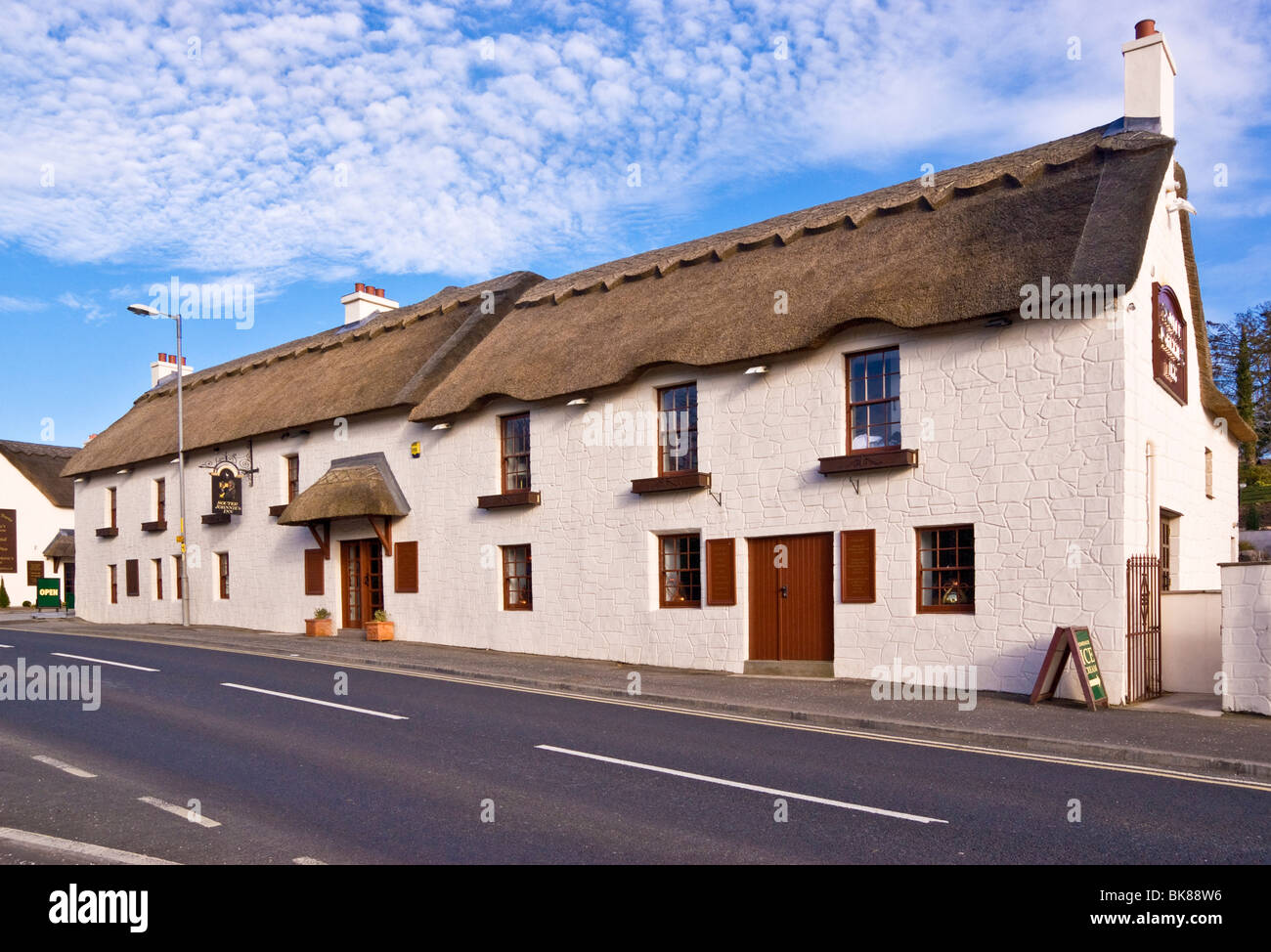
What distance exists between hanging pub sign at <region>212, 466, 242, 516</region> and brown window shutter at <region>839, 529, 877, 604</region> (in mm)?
17243

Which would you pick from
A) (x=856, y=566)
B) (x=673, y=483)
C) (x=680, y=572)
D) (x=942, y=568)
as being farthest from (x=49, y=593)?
(x=942, y=568)

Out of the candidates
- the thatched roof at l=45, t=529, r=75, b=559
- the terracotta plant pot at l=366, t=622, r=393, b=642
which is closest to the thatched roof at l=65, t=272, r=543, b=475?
the terracotta plant pot at l=366, t=622, r=393, b=642

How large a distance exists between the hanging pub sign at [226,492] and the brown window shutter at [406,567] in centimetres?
603

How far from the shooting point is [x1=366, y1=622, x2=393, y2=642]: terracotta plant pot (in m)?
22.2

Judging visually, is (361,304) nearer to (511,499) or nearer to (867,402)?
(511,499)

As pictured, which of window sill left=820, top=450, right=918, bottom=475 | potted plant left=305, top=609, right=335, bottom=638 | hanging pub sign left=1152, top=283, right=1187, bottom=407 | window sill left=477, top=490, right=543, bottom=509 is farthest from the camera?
potted plant left=305, top=609, right=335, bottom=638

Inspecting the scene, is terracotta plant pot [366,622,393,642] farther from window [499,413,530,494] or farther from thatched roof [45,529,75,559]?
thatched roof [45,529,75,559]

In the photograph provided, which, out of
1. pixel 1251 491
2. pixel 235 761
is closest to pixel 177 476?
pixel 235 761

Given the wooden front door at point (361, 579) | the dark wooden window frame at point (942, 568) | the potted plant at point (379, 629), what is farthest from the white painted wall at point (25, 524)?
the dark wooden window frame at point (942, 568)

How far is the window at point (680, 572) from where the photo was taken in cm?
1742

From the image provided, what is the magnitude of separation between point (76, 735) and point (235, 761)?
2.70m

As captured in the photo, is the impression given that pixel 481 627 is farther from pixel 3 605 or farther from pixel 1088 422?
pixel 3 605

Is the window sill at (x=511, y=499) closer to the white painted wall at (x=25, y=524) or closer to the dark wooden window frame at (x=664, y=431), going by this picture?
the dark wooden window frame at (x=664, y=431)

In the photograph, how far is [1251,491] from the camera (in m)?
47.2
